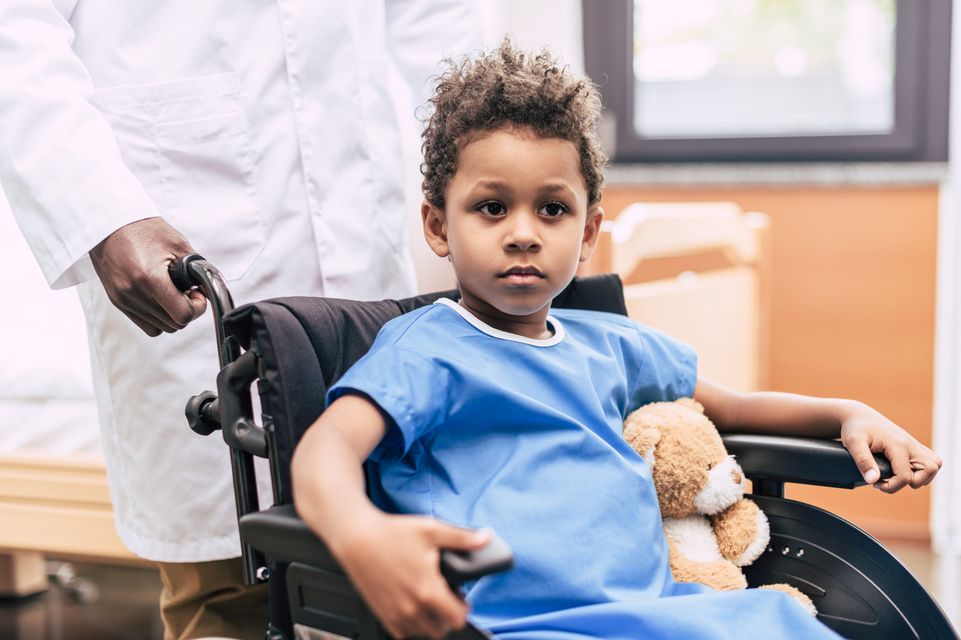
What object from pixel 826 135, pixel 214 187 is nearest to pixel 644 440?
pixel 214 187

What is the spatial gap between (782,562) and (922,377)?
171 centimetres

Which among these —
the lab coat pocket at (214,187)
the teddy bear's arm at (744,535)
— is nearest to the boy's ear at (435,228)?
the lab coat pocket at (214,187)

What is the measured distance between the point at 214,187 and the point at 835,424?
75 centimetres

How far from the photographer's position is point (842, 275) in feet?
8.84

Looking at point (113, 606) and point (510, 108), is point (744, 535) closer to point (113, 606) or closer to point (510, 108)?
point (510, 108)

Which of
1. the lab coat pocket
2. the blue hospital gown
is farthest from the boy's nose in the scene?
the lab coat pocket

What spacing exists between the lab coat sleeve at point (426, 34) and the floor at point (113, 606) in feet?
4.40

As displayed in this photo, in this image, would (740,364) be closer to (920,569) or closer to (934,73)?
(920,569)

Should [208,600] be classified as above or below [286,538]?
below

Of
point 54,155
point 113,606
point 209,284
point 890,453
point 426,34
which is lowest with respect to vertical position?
point 113,606

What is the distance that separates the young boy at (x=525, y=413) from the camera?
0.91m

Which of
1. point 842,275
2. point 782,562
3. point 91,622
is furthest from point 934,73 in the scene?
point 91,622

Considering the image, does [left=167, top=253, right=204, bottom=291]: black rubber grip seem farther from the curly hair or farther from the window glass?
the window glass

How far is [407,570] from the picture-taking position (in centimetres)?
68
